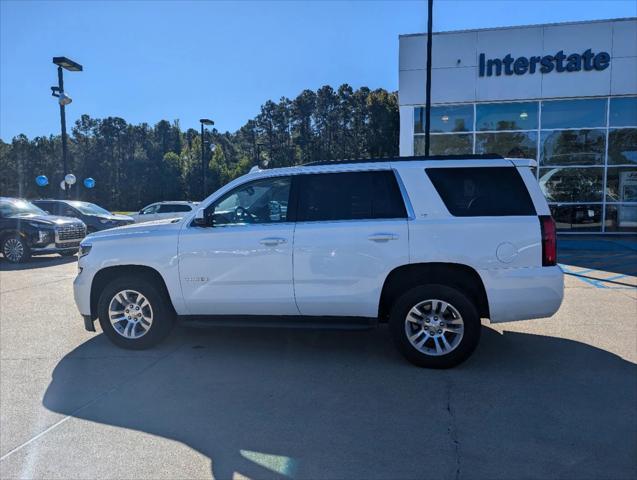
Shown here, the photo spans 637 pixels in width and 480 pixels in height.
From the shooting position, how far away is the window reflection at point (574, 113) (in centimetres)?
1706

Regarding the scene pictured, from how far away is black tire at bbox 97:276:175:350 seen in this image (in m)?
5.23

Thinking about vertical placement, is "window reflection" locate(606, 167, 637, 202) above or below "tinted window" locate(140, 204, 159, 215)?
above

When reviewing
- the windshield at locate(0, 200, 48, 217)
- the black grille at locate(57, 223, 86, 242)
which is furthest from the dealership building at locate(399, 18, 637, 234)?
the windshield at locate(0, 200, 48, 217)

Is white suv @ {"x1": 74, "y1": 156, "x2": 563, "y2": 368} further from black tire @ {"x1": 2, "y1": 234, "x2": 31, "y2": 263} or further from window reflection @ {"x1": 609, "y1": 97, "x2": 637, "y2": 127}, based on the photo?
window reflection @ {"x1": 609, "y1": 97, "x2": 637, "y2": 127}

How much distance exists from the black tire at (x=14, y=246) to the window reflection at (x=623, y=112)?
1892cm

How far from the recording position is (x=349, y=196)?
493 centimetres

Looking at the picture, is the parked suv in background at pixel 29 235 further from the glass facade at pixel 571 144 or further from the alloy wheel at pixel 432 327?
the glass facade at pixel 571 144

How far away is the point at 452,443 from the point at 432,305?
1513mm

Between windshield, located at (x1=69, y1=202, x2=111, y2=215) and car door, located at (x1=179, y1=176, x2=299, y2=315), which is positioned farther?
windshield, located at (x1=69, y1=202, x2=111, y2=215)

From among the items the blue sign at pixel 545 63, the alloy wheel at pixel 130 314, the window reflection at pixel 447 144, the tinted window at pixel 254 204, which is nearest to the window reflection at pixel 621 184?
the blue sign at pixel 545 63

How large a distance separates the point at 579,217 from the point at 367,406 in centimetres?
1649

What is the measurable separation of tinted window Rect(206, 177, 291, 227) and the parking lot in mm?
1453

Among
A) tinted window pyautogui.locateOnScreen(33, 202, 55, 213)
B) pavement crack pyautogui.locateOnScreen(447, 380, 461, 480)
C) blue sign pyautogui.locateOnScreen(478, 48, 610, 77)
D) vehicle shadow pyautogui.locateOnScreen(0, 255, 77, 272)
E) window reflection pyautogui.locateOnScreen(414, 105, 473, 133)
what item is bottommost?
pavement crack pyautogui.locateOnScreen(447, 380, 461, 480)

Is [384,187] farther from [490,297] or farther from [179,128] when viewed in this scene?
[179,128]
